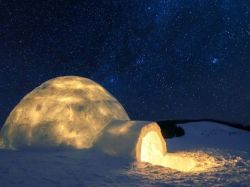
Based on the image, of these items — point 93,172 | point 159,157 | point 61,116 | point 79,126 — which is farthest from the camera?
point 159,157

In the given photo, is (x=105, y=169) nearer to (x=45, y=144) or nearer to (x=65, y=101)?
(x=45, y=144)

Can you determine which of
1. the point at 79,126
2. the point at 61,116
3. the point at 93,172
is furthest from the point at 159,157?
the point at 93,172

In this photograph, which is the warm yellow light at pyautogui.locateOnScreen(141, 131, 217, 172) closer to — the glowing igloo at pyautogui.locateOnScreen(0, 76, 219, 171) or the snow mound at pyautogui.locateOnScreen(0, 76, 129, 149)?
the glowing igloo at pyautogui.locateOnScreen(0, 76, 219, 171)

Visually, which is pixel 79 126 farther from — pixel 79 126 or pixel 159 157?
pixel 159 157

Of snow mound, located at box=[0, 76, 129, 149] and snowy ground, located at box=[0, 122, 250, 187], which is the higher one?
snow mound, located at box=[0, 76, 129, 149]

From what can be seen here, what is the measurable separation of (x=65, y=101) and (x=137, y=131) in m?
2.75

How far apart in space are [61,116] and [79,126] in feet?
2.17

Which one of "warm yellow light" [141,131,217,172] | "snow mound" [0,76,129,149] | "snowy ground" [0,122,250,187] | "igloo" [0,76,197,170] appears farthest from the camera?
"warm yellow light" [141,131,217,172]

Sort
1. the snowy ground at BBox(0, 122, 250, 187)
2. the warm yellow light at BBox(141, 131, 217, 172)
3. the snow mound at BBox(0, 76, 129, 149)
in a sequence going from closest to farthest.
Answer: the snowy ground at BBox(0, 122, 250, 187), the snow mound at BBox(0, 76, 129, 149), the warm yellow light at BBox(141, 131, 217, 172)

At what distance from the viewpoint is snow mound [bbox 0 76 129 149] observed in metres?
9.53

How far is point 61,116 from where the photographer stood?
9.82 metres

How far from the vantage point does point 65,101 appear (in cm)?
1015

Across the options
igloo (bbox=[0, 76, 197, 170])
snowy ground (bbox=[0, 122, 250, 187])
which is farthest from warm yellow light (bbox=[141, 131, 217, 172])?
snowy ground (bbox=[0, 122, 250, 187])

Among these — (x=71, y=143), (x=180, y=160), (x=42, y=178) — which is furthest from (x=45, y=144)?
(x=180, y=160)
